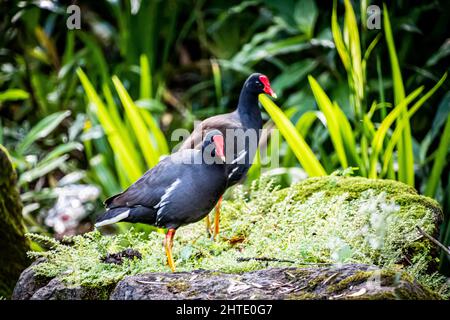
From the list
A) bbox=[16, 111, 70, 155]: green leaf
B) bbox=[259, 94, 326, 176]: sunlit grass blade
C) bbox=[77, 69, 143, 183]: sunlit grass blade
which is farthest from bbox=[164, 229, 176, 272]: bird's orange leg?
bbox=[16, 111, 70, 155]: green leaf

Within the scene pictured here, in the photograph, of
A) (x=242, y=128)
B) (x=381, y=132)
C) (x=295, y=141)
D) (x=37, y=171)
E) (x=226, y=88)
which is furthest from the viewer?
(x=226, y=88)

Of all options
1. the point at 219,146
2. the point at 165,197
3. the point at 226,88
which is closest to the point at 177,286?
the point at 165,197

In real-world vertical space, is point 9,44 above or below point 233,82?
above

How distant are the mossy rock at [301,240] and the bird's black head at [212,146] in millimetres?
422

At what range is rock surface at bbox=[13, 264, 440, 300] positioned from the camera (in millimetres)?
2174

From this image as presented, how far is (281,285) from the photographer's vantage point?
233cm

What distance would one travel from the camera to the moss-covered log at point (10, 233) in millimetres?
3379

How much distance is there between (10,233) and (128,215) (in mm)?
726

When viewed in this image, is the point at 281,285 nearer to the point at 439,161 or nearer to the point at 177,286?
the point at 177,286

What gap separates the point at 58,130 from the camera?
599 centimetres

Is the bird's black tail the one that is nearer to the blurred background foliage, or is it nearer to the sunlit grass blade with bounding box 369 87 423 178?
the blurred background foliage

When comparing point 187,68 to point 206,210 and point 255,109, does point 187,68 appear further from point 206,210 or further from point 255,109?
point 206,210
